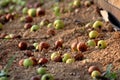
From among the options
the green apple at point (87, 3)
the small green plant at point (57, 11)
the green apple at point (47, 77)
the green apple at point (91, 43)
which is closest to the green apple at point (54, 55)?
the green apple at point (91, 43)

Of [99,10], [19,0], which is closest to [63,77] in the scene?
[99,10]

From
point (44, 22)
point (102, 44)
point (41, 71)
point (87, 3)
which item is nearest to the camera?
point (41, 71)

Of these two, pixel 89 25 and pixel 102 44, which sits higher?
pixel 102 44

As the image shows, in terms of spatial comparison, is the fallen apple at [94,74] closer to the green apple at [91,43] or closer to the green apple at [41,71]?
the green apple at [41,71]

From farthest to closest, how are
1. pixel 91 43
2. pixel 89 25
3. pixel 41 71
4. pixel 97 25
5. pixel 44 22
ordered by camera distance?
pixel 44 22 → pixel 89 25 → pixel 97 25 → pixel 91 43 → pixel 41 71

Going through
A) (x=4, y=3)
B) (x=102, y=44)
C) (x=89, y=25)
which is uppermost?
(x=102, y=44)

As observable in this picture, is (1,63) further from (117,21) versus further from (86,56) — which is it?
(117,21)

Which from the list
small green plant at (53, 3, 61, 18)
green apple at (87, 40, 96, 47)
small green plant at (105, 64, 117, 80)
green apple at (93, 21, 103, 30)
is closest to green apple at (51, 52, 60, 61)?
green apple at (87, 40, 96, 47)

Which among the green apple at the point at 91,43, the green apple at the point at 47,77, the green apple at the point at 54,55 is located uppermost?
the green apple at the point at 47,77

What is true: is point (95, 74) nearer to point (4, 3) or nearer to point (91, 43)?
point (91, 43)

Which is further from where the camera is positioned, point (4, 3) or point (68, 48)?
point (4, 3)

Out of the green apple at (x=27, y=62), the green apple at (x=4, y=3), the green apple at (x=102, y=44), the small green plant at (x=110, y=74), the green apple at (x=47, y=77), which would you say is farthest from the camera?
the green apple at (x=4, y=3)

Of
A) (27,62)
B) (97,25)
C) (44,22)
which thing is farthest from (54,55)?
(44,22)
